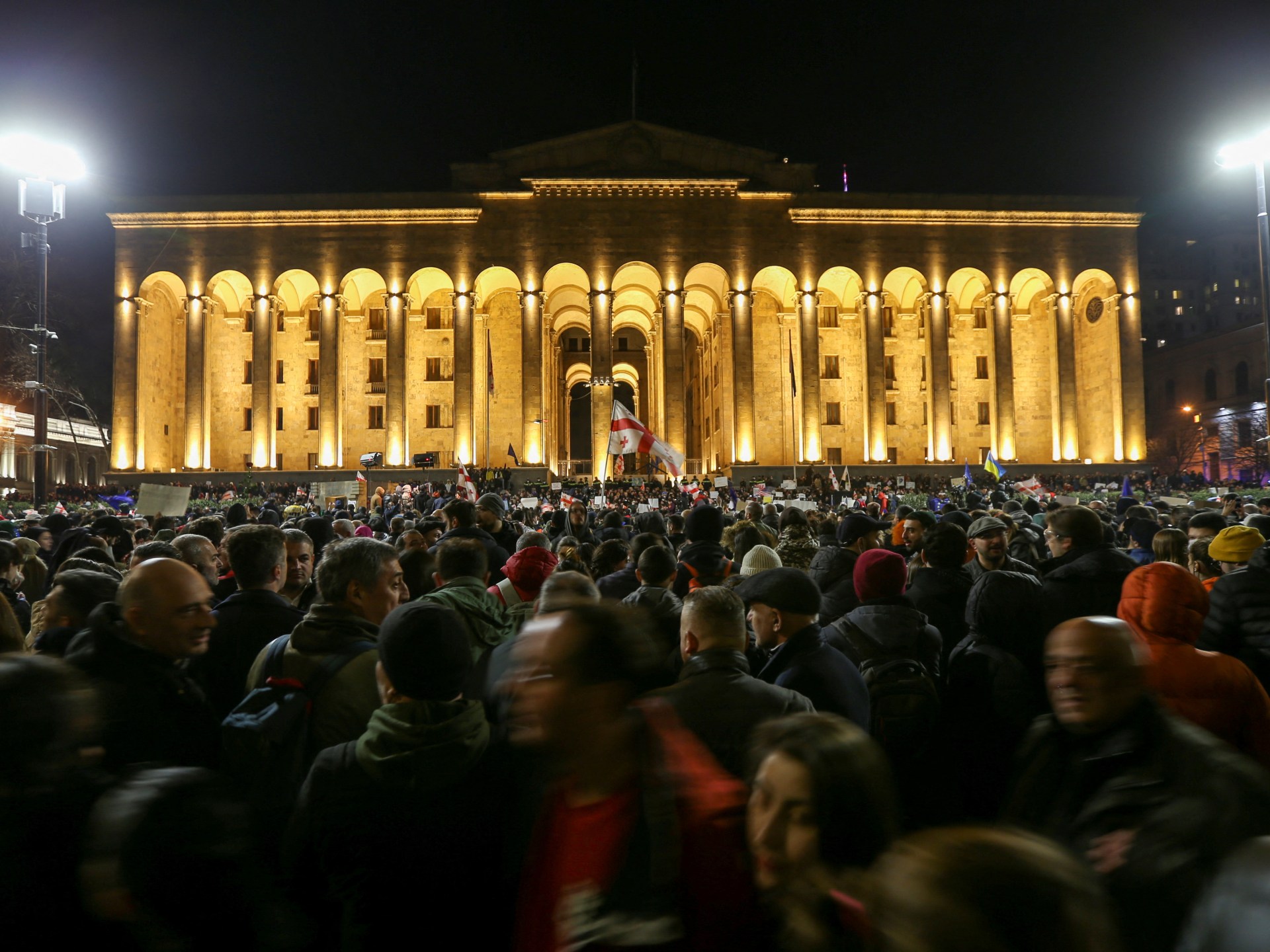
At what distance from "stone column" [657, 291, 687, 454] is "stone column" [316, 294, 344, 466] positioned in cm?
1569

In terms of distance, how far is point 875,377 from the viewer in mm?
39531

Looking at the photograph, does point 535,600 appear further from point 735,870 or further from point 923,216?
point 923,216

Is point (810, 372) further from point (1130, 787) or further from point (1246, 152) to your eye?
point (1130, 787)

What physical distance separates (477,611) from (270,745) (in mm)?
1349

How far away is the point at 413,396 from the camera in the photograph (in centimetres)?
4147

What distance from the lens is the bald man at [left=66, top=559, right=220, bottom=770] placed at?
2402 millimetres

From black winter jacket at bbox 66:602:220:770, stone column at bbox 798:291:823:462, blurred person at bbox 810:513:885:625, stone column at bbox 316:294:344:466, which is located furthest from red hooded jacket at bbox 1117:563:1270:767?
stone column at bbox 316:294:344:466

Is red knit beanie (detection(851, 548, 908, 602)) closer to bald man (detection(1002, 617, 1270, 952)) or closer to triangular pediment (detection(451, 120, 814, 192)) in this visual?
bald man (detection(1002, 617, 1270, 952))

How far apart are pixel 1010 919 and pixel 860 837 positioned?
21.8 inches

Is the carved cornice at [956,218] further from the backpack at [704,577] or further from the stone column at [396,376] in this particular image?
the backpack at [704,577]

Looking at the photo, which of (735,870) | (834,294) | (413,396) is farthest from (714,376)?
(735,870)

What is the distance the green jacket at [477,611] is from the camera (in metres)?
3.84

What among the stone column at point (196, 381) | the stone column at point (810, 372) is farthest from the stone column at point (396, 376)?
the stone column at point (810, 372)

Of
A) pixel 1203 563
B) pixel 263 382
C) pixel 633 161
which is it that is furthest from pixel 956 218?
pixel 1203 563
